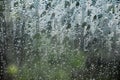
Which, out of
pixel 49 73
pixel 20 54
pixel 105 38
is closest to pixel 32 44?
pixel 20 54

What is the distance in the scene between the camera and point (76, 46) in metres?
2.28

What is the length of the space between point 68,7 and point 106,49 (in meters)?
0.44

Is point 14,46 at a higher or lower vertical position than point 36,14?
lower

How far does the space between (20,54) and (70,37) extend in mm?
405

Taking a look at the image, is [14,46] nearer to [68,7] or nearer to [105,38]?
[68,7]

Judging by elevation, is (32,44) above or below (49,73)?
above

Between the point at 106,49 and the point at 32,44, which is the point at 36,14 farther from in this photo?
the point at 106,49

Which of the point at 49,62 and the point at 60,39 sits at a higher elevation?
the point at 60,39

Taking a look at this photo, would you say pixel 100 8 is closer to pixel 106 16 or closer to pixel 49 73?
pixel 106 16

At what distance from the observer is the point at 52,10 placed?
2213mm

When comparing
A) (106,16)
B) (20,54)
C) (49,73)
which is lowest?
(49,73)

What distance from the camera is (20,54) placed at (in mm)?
2277

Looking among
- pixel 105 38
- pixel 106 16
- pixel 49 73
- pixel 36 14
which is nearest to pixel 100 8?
pixel 106 16

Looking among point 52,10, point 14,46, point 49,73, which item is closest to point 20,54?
point 14,46
